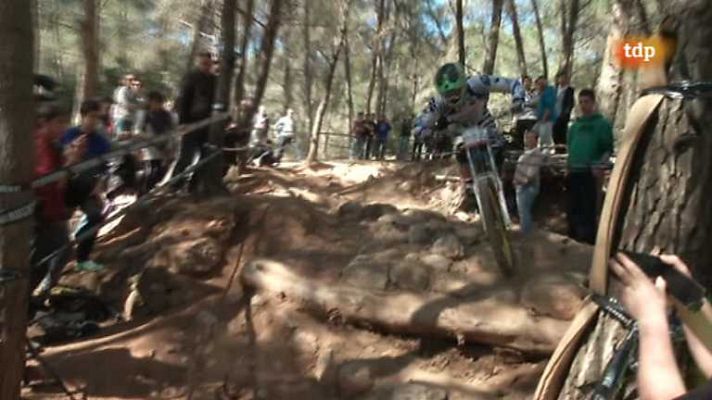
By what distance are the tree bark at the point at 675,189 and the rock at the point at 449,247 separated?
2.44 metres

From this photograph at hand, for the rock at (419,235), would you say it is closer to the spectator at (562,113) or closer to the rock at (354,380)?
the rock at (354,380)

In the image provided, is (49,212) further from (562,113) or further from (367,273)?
(562,113)

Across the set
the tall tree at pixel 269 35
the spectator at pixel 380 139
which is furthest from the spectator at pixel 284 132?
the spectator at pixel 380 139

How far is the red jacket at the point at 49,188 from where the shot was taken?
538 cm

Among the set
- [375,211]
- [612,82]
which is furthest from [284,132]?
[375,211]

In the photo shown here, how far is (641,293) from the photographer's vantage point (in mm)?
1895

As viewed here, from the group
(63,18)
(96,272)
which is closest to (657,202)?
(96,272)

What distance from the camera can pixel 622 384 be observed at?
94.7 inches

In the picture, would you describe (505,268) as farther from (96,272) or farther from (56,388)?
(96,272)

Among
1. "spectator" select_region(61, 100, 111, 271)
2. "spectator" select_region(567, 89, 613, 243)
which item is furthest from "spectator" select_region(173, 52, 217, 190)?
"spectator" select_region(567, 89, 613, 243)

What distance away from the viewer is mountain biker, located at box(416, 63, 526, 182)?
233 inches

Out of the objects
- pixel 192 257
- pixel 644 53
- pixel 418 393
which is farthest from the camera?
pixel 192 257

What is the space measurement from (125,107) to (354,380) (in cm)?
696

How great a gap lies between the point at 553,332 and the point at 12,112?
122 inches
